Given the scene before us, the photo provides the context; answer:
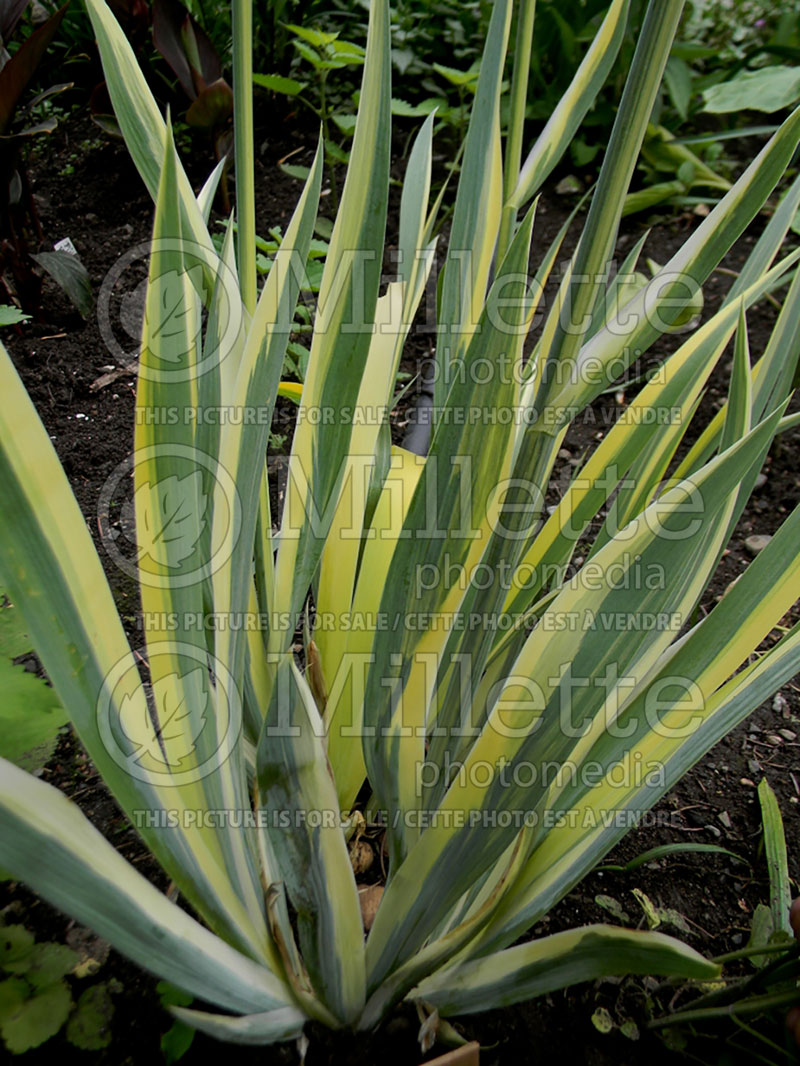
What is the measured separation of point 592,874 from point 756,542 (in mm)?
587

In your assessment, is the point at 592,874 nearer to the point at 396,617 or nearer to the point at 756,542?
the point at 396,617

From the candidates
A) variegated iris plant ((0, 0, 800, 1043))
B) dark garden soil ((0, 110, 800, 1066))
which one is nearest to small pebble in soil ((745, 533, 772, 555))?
dark garden soil ((0, 110, 800, 1066))

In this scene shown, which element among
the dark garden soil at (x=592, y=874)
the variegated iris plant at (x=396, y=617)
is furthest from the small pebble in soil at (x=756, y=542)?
the variegated iris plant at (x=396, y=617)

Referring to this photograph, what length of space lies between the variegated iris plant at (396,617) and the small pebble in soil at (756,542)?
0.53 meters

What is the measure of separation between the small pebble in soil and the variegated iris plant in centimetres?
53

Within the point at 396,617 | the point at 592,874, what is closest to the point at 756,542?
the point at 592,874

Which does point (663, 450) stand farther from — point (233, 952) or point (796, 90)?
point (796, 90)

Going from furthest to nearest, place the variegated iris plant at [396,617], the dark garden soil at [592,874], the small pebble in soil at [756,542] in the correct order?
the small pebble in soil at [756,542] < the dark garden soil at [592,874] < the variegated iris plant at [396,617]

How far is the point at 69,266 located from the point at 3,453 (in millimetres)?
1009

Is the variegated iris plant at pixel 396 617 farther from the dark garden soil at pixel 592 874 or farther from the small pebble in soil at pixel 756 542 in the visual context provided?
the small pebble in soil at pixel 756 542

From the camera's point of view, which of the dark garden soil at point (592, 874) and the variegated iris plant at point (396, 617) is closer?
the variegated iris plant at point (396, 617)

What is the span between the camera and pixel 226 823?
0.49 meters

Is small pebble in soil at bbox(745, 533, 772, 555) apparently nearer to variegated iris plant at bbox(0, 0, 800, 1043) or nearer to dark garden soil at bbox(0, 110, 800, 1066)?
dark garden soil at bbox(0, 110, 800, 1066)

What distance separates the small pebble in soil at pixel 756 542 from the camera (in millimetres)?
1110
